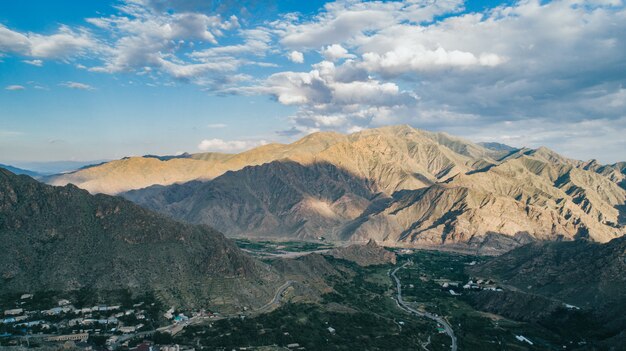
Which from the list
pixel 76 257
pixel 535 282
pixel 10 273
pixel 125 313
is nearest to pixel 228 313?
pixel 125 313

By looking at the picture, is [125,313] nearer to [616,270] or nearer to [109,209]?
[109,209]

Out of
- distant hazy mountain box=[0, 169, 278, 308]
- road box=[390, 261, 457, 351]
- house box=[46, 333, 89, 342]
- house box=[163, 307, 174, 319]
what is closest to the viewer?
house box=[46, 333, 89, 342]

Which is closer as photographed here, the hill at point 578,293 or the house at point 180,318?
the house at point 180,318

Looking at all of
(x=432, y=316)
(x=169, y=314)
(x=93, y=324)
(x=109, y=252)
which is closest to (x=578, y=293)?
(x=432, y=316)

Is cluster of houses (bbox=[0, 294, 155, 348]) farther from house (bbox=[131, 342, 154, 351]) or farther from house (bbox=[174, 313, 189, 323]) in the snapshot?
house (bbox=[131, 342, 154, 351])

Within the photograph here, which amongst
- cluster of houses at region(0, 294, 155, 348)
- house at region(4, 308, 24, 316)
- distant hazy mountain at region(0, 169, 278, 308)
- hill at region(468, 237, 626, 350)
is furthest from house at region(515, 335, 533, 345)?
house at region(4, 308, 24, 316)

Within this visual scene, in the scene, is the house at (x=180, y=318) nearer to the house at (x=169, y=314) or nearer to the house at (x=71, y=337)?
the house at (x=169, y=314)

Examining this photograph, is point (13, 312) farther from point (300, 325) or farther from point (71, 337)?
point (300, 325)

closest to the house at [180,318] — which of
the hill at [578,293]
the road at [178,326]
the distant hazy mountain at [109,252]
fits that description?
the road at [178,326]
